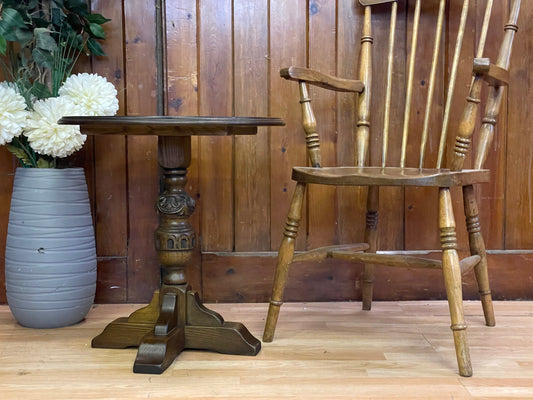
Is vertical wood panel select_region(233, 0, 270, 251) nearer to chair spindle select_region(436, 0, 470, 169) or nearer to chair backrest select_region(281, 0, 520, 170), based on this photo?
chair backrest select_region(281, 0, 520, 170)

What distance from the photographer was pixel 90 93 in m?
1.54

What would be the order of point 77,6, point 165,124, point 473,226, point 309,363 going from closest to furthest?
point 165,124
point 309,363
point 473,226
point 77,6

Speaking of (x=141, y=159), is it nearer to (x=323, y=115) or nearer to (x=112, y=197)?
(x=112, y=197)

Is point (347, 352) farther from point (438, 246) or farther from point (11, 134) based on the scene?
point (11, 134)

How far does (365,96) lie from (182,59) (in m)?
0.61

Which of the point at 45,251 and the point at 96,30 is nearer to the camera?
the point at 45,251

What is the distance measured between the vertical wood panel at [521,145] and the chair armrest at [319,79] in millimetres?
555

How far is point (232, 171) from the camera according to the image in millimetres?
1836

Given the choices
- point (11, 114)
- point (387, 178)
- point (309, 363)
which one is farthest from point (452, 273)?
point (11, 114)

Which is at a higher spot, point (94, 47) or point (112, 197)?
point (94, 47)

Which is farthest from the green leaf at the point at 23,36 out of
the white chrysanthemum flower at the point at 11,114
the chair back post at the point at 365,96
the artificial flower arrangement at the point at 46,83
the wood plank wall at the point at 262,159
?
the chair back post at the point at 365,96

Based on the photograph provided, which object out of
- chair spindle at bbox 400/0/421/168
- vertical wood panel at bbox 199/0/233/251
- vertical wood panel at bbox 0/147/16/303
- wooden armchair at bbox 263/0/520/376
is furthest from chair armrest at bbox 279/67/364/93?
vertical wood panel at bbox 0/147/16/303

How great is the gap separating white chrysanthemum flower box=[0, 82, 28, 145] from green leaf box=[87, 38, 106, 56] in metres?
0.29

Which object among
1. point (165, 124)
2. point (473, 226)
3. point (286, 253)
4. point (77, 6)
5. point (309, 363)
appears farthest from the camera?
point (77, 6)
